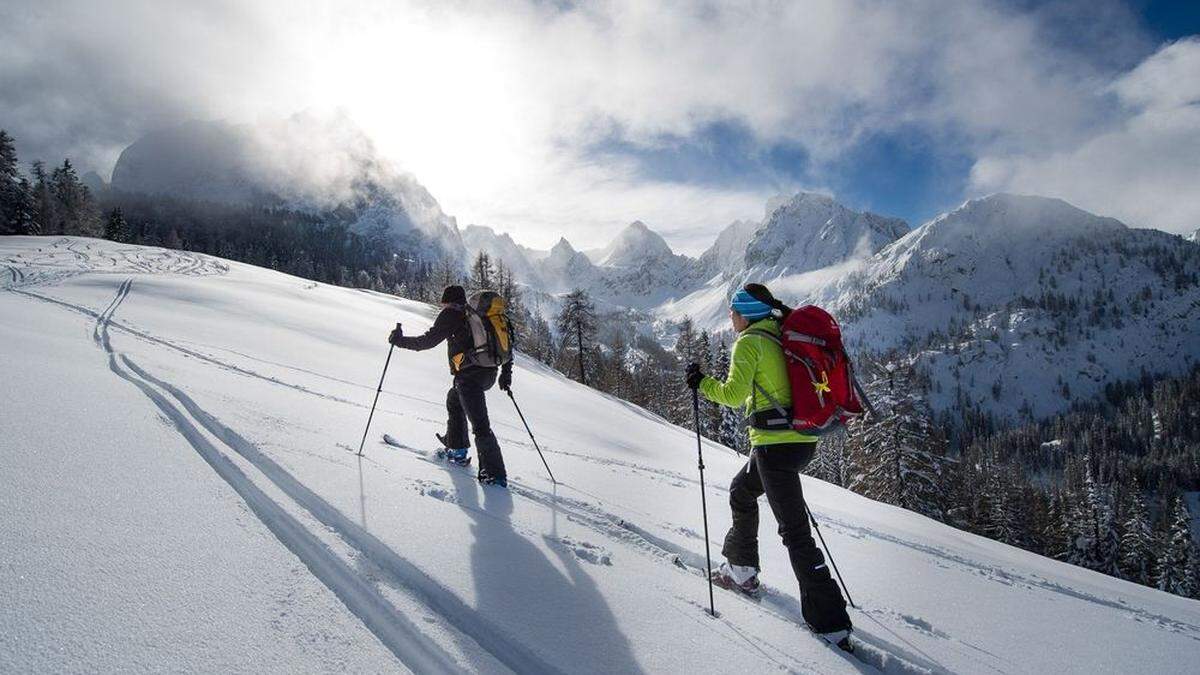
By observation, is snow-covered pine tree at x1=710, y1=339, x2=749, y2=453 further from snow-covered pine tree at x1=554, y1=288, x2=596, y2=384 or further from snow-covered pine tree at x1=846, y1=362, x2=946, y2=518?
snow-covered pine tree at x1=554, y1=288, x2=596, y2=384

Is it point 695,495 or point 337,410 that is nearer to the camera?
point 695,495

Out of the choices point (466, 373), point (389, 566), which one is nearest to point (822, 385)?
point (389, 566)

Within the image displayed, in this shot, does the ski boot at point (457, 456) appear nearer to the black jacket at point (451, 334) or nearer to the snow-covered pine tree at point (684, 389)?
the black jacket at point (451, 334)

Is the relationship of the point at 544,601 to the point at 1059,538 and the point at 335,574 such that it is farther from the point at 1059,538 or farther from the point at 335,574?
the point at 1059,538

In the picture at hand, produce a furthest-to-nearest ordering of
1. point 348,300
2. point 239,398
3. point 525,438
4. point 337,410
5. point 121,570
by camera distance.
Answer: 1. point 348,300
2. point 525,438
3. point 337,410
4. point 239,398
5. point 121,570

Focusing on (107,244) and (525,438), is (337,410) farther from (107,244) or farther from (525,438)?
(107,244)

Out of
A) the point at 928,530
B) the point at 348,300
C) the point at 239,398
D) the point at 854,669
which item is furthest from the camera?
the point at 348,300

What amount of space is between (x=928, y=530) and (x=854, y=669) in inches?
294

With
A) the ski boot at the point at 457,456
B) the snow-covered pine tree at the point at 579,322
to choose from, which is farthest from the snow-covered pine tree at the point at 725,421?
the ski boot at the point at 457,456

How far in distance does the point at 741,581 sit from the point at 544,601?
5.90ft

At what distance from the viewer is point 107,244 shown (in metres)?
43.5

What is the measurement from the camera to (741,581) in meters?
4.35

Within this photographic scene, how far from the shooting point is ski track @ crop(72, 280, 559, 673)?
269 cm

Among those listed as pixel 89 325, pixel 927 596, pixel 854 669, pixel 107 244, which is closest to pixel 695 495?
pixel 927 596
